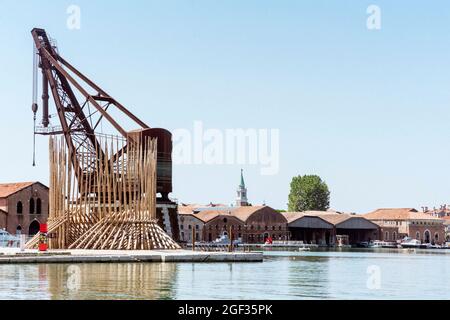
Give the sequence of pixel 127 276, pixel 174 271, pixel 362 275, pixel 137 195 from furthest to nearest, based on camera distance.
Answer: pixel 137 195 < pixel 362 275 < pixel 174 271 < pixel 127 276

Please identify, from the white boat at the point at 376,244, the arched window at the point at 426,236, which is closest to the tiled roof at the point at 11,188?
the white boat at the point at 376,244

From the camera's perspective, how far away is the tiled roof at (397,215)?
18088 cm

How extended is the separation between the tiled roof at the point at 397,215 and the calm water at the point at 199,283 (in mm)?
129191

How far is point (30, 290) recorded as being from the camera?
34.0 meters

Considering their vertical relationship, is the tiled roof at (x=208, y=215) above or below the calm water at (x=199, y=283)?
above

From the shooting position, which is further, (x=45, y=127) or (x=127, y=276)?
(x=45, y=127)

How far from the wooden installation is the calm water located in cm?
1018

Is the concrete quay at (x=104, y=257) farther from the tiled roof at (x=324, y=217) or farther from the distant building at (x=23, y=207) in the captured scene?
the tiled roof at (x=324, y=217)

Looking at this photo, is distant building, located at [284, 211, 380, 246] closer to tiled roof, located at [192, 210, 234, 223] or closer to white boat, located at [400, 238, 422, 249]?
white boat, located at [400, 238, 422, 249]

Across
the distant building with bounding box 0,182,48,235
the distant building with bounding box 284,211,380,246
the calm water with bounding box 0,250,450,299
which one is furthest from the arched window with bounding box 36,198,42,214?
the distant building with bounding box 284,211,380,246

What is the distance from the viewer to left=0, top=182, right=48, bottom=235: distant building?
96188mm
